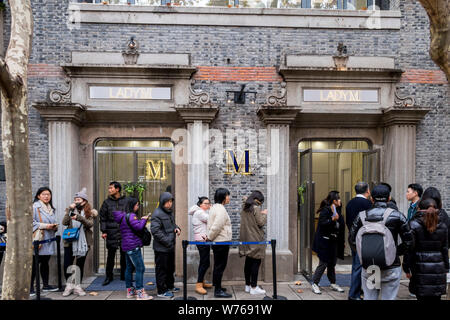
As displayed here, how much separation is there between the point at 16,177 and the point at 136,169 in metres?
3.37

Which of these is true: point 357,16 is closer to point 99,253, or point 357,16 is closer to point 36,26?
point 36,26

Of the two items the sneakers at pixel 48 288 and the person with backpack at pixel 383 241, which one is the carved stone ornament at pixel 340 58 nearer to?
the person with backpack at pixel 383 241

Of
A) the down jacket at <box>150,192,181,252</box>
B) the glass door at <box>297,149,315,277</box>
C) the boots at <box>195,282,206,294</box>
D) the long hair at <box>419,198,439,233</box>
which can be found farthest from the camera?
the glass door at <box>297,149,315,277</box>

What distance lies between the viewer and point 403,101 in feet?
23.7

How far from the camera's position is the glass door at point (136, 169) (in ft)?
24.4

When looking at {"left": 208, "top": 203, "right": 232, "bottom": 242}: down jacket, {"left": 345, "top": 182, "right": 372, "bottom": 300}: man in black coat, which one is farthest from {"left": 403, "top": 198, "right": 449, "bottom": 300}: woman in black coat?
{"left": 208, "top": 203, "right": 232, "bottom": 242}: down jacket

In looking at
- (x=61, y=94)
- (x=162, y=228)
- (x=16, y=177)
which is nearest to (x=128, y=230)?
(x=162, y=228)

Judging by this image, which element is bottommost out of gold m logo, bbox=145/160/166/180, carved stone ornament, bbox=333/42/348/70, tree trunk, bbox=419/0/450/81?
gold m logo, bbox=145/160/166/180

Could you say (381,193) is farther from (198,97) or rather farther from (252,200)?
(198,97)

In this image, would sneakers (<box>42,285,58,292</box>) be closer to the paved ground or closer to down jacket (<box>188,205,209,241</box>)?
the paved ground

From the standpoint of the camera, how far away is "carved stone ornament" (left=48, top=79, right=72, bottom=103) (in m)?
6.80

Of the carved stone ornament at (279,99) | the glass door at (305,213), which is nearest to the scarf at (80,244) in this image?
the carved stone ornament at (279,99)

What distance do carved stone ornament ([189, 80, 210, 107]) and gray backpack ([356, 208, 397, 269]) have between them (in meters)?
4.09

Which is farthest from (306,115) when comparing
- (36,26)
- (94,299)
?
(36,26)
